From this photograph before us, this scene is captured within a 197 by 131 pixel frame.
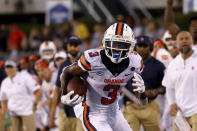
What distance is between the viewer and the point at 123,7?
16.3 metres

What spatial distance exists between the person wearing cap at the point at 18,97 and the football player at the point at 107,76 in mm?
3331

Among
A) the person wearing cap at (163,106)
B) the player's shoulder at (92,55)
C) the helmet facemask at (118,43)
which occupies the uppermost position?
the helmet facemask at (118,43)

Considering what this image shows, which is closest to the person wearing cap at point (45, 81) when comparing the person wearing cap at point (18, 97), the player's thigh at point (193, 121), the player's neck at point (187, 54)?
the person wearing cap at point (18, 97)

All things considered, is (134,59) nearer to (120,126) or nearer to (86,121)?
(120,126)

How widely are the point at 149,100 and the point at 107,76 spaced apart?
1.96 metres

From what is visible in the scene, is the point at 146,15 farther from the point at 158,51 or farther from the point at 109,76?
the point at 109,76

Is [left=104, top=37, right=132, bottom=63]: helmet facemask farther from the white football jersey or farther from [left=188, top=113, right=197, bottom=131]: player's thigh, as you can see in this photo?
[left=188, top=113, right=197, bottom=131]: player's thigh

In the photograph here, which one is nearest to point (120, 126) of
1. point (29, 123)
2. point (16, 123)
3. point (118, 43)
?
point (118, 43)

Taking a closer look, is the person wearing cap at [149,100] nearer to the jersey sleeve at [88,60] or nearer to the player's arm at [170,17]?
the player's arm at [170,17]

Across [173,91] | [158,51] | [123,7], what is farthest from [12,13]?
[173,91]

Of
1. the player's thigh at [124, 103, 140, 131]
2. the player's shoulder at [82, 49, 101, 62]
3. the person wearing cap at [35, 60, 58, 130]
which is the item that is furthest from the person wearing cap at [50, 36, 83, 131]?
the person wearing cap at [35, 60, 58, 130]

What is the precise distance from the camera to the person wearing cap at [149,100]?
7.08 m

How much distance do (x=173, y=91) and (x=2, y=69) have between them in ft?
13.2

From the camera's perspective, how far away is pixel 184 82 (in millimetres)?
6383
